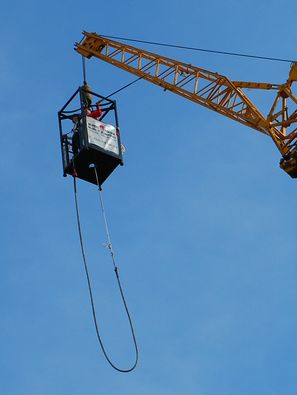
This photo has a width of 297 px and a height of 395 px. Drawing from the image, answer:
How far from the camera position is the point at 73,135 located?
82.0 ft

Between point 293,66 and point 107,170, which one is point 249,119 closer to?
point 293,66

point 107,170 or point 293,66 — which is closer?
point 107,170

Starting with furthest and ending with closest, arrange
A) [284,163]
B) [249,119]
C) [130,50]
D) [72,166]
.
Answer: [130,50]
[249,119]
[284,163]
[72,166]

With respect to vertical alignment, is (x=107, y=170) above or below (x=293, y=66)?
below

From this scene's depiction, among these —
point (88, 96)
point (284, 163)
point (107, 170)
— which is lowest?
point (107, 170)

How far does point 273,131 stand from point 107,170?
14.5 metres

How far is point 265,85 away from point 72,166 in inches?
641

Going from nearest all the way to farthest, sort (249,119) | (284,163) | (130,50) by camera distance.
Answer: (284,163) < (249,119) < (130,50)

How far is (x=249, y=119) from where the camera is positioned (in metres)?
38.2

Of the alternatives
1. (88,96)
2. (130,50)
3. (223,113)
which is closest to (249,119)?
(223,113)

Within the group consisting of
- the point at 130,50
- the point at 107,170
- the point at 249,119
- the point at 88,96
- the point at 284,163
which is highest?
the point at 130,50

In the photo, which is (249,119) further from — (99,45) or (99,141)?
(99,141)

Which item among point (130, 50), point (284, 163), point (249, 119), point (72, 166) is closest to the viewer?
point (72, 166)

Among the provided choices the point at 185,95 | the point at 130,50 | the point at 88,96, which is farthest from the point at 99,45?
the point at 88,96
